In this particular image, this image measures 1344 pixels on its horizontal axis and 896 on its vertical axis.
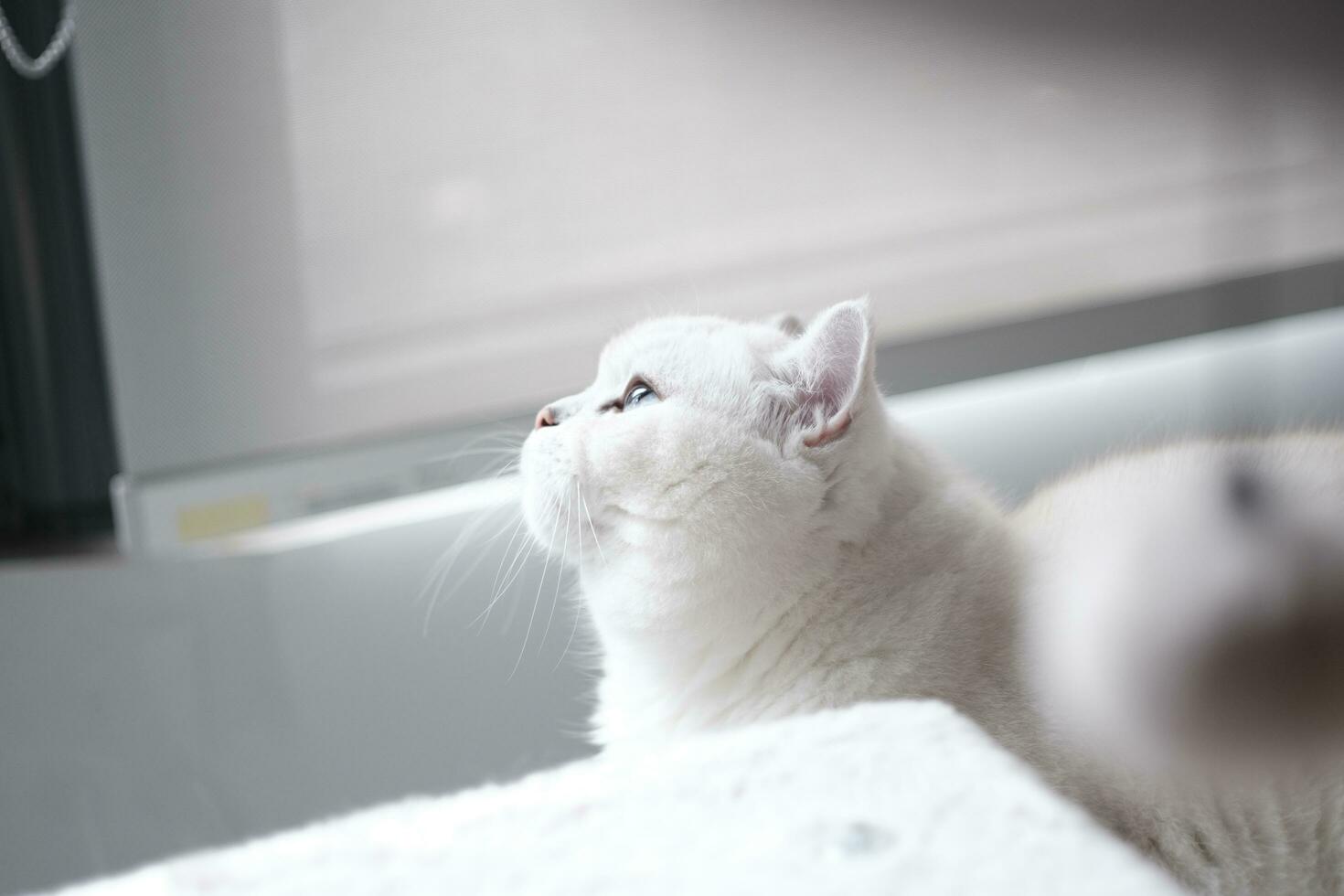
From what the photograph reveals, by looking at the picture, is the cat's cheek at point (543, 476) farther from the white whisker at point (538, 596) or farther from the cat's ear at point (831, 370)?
the cat's ear at point (831, 370)

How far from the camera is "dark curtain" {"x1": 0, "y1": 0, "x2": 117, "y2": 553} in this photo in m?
0.93

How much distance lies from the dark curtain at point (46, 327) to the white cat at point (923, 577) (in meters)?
0.52

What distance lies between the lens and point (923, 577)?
2.04 feet

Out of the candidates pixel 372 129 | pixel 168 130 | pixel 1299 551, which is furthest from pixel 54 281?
pixel 1299 551

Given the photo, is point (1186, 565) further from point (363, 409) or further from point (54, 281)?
point (54, 281)

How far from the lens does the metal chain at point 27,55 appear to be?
2.99 feet

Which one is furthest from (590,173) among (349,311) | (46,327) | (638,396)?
(46,327)

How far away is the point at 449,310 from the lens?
0.97 metres

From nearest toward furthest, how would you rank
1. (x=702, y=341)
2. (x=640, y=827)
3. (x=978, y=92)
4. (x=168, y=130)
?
(x=640, y=827) < (x=702, y=341) < (x=168, y=130) < (x=978, y=92)

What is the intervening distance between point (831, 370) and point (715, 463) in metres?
0.08

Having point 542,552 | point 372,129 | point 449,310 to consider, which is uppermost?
point 372,129

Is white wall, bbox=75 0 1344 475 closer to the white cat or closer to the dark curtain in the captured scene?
the dark curtain

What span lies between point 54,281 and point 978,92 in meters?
0.85

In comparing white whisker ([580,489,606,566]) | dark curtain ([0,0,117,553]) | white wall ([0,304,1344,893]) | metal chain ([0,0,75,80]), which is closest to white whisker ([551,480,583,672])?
white whisker ([580,489,606,566])
